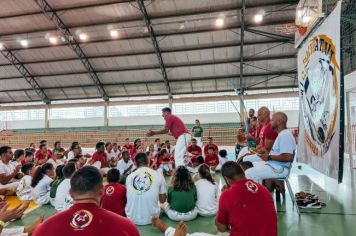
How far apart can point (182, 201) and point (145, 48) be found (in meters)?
12.6

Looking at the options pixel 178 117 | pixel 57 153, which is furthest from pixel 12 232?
pixel 57 153

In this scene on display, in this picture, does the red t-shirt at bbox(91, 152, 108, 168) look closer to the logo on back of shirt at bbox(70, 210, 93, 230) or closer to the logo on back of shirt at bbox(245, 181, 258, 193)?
the logo on back of shirt at bbox(245, 181, 258, 193)

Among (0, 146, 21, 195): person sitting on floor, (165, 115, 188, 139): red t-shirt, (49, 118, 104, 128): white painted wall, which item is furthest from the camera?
(49, 118, 104, 128): white painted wall

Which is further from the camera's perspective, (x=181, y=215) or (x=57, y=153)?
(x=57, y=153)

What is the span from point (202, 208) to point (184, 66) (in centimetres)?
1274

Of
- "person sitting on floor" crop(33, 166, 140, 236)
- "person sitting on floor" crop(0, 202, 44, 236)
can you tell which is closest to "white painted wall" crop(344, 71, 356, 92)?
"person sitting on floor" crop(33, 166, 140, 236)

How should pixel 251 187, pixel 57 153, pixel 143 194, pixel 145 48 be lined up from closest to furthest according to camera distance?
pixel 251 187
pixel 143 194
pixel 57 153
pixel 145 48

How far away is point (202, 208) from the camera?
13.2ft

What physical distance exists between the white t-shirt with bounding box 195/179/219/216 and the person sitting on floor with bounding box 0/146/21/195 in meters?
4.48

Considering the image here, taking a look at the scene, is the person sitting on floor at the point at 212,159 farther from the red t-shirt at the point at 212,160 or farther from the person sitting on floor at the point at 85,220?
the person sitting on floor at the point at 85,220

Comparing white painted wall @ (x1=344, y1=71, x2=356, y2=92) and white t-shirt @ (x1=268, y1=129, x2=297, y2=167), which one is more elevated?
white painted wall @ (x1=344, y1=71, x2=356, y2=92)

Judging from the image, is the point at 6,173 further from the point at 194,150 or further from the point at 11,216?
→ the point at 194,150

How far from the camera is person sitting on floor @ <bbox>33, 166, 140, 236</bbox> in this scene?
1.27 meters

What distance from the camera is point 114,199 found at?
3672mm
